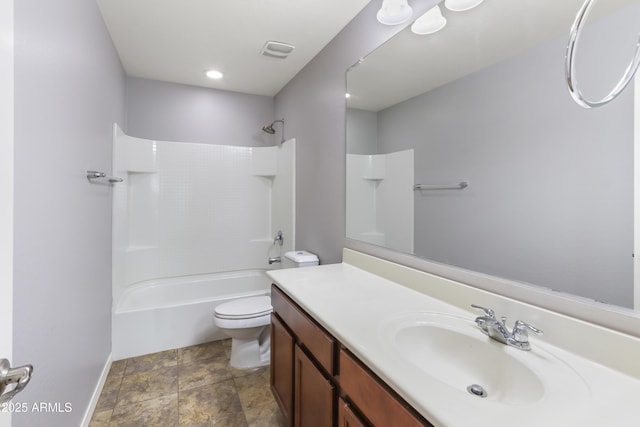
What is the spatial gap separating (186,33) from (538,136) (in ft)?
7.38

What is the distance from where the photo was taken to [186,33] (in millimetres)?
2100

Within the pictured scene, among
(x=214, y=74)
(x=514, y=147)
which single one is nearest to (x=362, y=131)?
(x=514, y=147)

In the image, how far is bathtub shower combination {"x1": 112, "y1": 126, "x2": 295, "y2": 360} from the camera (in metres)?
2.51

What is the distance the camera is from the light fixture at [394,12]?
1.50m

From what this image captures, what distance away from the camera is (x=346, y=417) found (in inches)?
37.4

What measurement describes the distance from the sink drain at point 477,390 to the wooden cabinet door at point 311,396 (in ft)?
1.48

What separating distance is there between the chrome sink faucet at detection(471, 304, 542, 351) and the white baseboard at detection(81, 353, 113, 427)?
6.72ft

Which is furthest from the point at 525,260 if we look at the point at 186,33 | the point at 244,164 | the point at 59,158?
the point at 244,164

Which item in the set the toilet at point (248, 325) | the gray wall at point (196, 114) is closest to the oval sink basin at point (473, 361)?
the toilet at point (248, 325)

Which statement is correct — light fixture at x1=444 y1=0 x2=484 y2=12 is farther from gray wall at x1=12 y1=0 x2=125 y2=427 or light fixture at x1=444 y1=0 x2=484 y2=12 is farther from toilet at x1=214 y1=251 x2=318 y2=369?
toilet at x1=214 y1=251 x2=318 y2=369

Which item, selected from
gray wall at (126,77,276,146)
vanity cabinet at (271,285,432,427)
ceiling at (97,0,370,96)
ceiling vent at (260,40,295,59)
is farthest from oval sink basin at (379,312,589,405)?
gray wall at (126,77,276,146)

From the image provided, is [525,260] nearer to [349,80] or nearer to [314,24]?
[349,80]

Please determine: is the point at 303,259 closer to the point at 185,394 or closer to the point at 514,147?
the point at 185,394

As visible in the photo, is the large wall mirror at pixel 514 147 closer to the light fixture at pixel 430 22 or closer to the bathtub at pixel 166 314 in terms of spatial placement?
the light fixture at pixel 430 22
